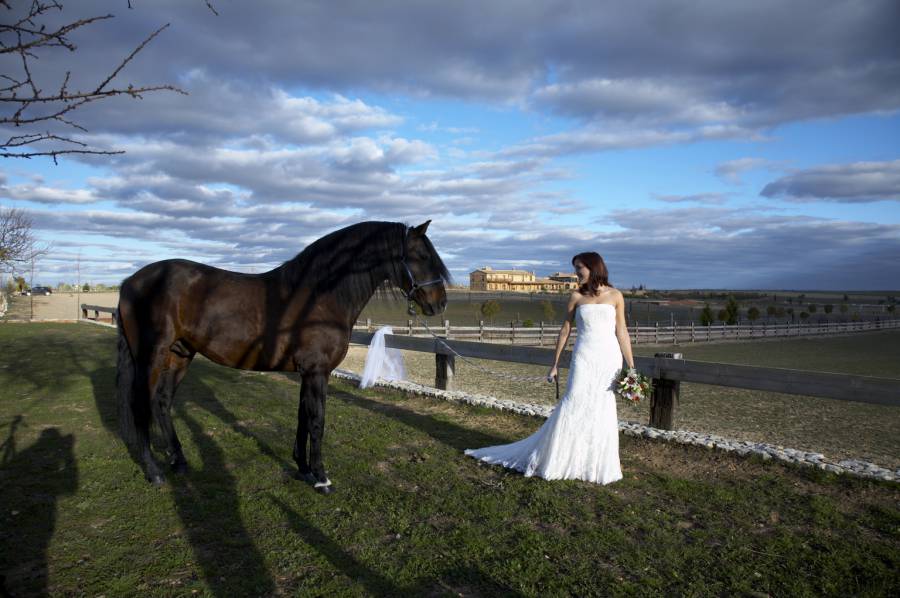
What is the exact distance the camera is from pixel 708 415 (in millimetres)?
9758

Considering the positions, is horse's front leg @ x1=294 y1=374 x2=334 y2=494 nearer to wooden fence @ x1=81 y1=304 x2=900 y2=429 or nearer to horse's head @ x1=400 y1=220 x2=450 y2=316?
horse's head @ x1=400 y1=220 x2=450 y2=316

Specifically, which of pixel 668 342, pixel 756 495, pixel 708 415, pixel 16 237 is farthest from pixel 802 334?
pixel 16 237

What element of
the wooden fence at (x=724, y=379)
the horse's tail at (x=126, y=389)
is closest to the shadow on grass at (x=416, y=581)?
the horse's tail at (x=126, y=389)

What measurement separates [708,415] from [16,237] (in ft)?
84.0

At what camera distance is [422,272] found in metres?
4.93

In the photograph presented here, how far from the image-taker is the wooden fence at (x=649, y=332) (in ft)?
85.4

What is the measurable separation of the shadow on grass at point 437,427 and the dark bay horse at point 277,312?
6.10 ft

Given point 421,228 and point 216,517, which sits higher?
point 421,228

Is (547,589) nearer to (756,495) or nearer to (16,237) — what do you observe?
(756,495)

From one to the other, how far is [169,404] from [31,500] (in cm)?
132

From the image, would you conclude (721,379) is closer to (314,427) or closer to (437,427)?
(437,427)

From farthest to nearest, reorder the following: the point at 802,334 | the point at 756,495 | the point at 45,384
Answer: the point at 802,334
the point at 45,384
the point at 756,495

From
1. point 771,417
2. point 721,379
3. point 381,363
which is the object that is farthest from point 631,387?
point 771,417

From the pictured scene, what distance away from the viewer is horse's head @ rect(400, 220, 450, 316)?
193 inches
